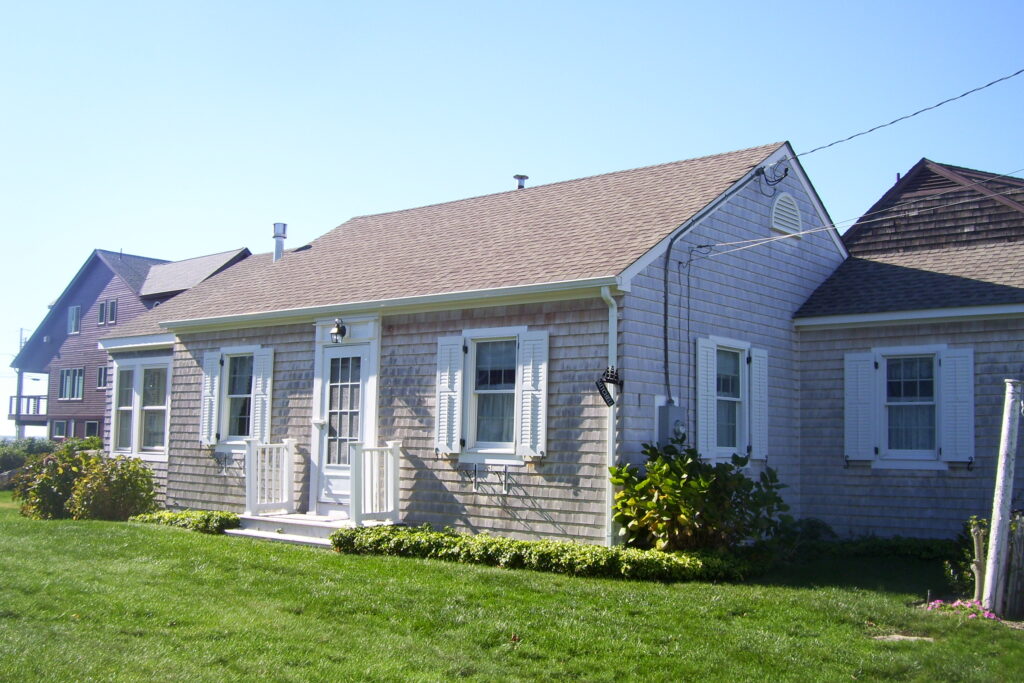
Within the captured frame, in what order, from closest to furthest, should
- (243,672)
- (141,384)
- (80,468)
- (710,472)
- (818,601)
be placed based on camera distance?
1. (243,672)
2. (818,601)
3. (710,472)
4. (80,468)
5. (141,384)

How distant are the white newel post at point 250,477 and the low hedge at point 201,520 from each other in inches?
10.1

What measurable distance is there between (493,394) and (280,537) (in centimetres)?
346

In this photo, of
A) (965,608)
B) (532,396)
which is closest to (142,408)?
(532,396)

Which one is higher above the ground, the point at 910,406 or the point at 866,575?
the point at 910,406

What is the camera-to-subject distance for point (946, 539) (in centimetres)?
1187

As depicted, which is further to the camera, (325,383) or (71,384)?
(71,384)

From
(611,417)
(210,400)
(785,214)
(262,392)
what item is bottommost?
(611,417)

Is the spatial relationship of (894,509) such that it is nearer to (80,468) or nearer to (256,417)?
(256,417)

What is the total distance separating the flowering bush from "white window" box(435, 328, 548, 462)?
4.31 m

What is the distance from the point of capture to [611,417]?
1067cm

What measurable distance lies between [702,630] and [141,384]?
12622 mm

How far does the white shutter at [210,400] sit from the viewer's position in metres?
15.2

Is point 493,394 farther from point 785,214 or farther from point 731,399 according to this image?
point 785,214

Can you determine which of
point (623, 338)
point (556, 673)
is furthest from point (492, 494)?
point (556, 673)
